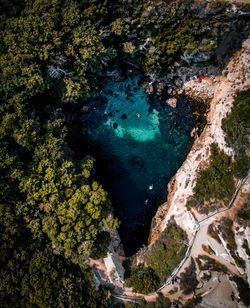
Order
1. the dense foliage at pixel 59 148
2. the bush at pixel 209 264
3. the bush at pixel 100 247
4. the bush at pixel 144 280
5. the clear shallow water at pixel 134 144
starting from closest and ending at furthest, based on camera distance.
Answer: the dense foliage at pixel 59 148 → the bush at pixel 100 247 → the bush at pixel 209 264 → the bush at pixel 144 280 → the clear shallow water at pixel 134 144

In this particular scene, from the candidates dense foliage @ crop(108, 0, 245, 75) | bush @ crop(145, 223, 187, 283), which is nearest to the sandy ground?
bush @ crop(145, 223, 187, 283)

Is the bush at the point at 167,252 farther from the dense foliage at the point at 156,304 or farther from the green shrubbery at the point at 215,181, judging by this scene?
the green shrubbery at the point at 215,181

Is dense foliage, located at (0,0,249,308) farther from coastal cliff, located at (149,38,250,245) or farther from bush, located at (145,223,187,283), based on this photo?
coastal cliff, located at (149,38,250,245)

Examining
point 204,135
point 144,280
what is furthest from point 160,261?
point 204,135

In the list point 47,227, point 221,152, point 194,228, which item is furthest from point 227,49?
point 47,227

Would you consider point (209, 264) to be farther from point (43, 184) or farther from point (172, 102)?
point (172, 102)

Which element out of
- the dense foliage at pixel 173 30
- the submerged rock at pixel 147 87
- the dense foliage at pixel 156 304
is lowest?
the dense foliage at pixel 156 304

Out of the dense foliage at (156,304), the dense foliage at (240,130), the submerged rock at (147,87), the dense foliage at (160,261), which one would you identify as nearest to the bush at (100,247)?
the dense foliage at (160,261)

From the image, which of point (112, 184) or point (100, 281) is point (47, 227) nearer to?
point (100, 281)
